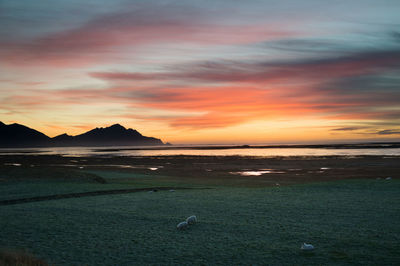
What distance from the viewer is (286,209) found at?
40.0ft

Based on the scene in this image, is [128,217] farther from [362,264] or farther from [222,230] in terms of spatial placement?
[362,264]

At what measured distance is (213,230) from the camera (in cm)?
938

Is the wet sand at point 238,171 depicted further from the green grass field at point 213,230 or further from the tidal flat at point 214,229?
the green grass field at point 213,230

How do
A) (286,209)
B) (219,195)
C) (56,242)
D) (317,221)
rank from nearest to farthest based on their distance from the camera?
(56,242) → (317,221) → (286,209) → (219,195)

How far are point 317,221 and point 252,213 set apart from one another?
2.18 m

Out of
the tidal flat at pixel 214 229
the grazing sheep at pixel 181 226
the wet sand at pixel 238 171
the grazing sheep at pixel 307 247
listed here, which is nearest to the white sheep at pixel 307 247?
the grazing sheep at pixel 307 247

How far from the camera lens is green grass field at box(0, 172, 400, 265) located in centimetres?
722

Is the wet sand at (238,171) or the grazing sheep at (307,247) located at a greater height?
the grazing sheep at (307,247)

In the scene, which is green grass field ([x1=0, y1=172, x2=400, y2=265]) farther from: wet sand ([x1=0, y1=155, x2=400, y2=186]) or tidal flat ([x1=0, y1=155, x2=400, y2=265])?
wet sand ([x1=0, y1=155, x2=400, y2=186])

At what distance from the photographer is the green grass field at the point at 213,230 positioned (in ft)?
23.7

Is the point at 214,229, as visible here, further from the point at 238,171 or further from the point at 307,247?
the point at 238,171

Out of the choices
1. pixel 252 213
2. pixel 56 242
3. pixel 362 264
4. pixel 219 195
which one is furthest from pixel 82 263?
pixel 219 195

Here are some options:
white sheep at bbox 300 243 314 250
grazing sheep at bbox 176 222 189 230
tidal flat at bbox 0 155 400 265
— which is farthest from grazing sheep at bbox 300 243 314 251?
grazing sheep at bbox 176 222 189 230

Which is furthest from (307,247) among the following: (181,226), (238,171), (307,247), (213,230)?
(238,171)
